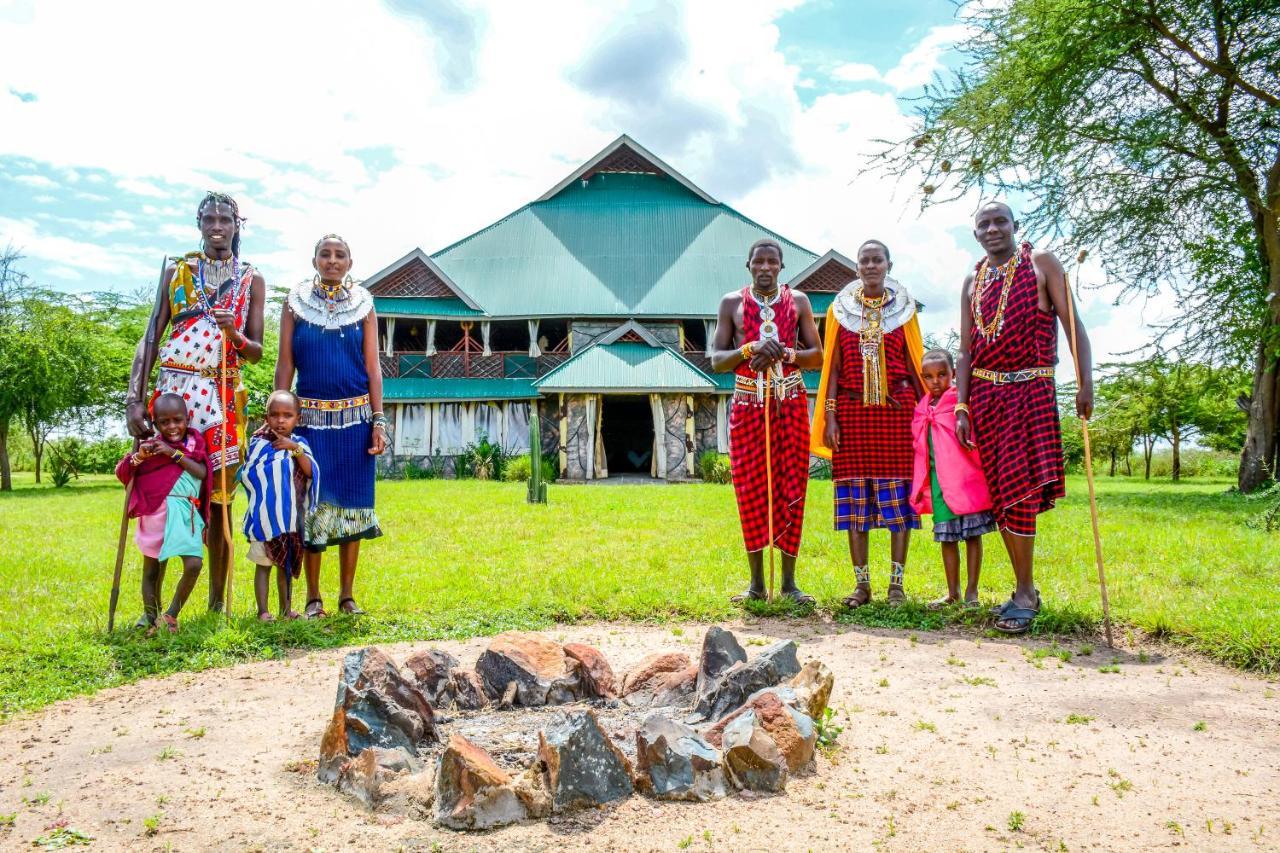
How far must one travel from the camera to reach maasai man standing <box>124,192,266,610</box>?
5266 mm

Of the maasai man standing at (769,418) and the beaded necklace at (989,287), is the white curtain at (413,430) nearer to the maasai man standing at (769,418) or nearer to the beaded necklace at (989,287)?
the maasai man standing at (769,418)

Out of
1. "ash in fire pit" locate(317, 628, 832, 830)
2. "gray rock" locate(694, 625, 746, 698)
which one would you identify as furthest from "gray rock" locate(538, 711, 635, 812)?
"gray rock" locate(694, 625, 746, 698)

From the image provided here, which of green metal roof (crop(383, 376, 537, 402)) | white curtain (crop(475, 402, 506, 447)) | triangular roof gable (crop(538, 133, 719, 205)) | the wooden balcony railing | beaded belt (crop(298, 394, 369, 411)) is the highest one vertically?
triangular roof gable (crop(538, 133, 719, 205))

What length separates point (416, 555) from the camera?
8.23m

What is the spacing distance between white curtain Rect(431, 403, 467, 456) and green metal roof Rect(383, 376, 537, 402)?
1.13 ft

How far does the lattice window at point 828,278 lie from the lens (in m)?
22.9

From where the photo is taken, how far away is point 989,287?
5.43 meters

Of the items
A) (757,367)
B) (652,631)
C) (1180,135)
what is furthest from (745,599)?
(1180,135)

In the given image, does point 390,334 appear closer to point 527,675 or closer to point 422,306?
point 422,306

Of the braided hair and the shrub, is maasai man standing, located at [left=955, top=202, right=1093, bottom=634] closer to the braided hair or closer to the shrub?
the braided hair

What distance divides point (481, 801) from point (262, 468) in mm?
3204

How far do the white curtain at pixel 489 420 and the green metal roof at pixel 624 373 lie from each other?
8.09 ft

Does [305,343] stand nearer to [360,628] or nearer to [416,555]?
[360,628]

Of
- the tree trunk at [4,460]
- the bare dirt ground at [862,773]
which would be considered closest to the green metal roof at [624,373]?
the tree trunk at [4,460]
